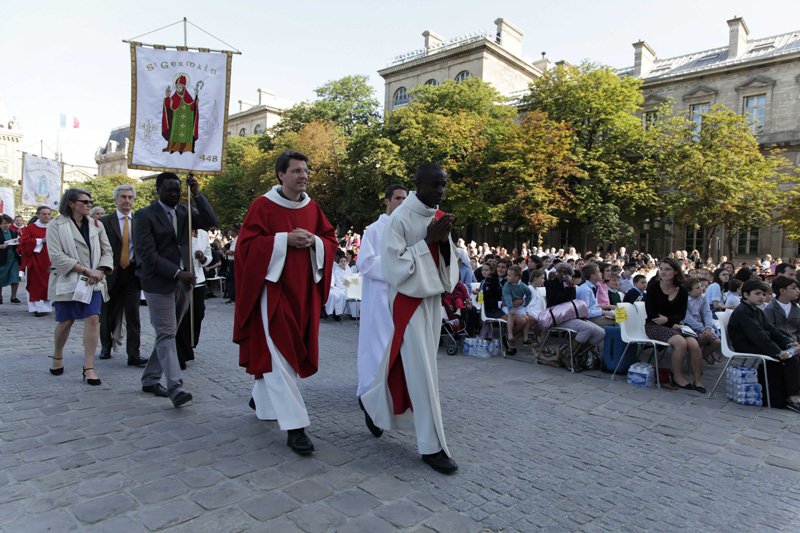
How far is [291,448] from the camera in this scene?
12.8 feet

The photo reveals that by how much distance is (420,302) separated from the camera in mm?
3801

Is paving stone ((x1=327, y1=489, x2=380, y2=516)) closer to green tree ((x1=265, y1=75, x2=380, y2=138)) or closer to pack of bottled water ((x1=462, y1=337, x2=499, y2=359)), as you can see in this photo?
pack of bottled water ((x1=462, y1=337, x2=499, y2=359))

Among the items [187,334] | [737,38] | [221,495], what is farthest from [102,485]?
[737,38]

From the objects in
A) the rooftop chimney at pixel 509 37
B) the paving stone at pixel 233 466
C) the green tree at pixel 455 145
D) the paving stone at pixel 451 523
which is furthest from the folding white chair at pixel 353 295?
the rooftop chimney at pixel 509 37

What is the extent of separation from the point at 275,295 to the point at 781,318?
19.9 ft

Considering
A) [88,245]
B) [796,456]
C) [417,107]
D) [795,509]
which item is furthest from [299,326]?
[417,107]

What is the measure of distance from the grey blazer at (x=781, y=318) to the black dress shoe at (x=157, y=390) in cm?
672

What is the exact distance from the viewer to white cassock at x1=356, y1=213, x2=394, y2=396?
479cm

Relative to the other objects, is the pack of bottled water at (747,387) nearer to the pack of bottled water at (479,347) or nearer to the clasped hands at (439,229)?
the pack of bottled water at (479,347)

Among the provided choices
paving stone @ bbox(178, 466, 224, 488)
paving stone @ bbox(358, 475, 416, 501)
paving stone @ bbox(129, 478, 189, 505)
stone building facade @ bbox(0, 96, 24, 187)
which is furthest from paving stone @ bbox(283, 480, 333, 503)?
stone building facade @ bbox(0, 96, 24, 187)

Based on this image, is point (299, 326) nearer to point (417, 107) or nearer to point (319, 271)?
point (319, 271)

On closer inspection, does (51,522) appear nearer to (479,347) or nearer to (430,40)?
(479,347)

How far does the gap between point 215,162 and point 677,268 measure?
559cm

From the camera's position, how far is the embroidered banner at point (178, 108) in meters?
5.50
